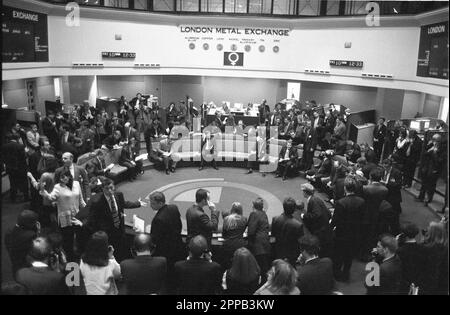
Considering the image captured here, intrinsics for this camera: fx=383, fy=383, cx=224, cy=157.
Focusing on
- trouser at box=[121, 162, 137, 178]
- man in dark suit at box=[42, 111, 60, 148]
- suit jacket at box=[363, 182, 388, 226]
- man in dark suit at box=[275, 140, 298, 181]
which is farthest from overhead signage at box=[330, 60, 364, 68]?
man in dark suit at box=[42, 111, 60, 148]

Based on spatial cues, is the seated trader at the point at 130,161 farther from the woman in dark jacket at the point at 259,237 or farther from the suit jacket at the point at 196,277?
the suit jacket at the point at 196,277

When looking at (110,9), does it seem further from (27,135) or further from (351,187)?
(351,187)

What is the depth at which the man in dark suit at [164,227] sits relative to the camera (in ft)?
16.1

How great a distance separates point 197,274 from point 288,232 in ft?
5.26

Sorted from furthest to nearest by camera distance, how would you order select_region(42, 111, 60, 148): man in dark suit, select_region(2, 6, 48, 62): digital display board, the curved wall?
the curved wall, select_region(2, 6, 48, 62): digital display board, select_region(42, 111, 60, 148): man in dark suit

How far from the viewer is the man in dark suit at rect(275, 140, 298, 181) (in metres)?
11.5

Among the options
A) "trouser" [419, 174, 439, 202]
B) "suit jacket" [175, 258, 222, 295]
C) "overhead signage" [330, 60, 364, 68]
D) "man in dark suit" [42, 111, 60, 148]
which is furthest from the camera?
"overhead signage" [330, 60, 364, 68]

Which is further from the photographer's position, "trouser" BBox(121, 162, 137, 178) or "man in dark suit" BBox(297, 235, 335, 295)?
"trouser" BBox(121, 162, 137, 178)

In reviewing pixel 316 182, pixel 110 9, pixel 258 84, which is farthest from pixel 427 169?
pixel 110 9

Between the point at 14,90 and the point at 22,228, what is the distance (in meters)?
10.6

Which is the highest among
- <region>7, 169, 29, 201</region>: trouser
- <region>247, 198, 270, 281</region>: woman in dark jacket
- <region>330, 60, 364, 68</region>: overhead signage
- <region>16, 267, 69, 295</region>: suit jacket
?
<region>330, 60, 364, 68</region>: overhead signage

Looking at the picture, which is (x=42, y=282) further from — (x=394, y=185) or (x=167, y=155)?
(x=167, y=155)

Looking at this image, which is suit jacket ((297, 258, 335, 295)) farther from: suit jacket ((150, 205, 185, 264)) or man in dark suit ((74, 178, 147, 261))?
man in dark suit ((74, 178, 147, 261))

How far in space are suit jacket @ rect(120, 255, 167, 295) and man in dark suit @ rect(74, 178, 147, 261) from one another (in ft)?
5.92
